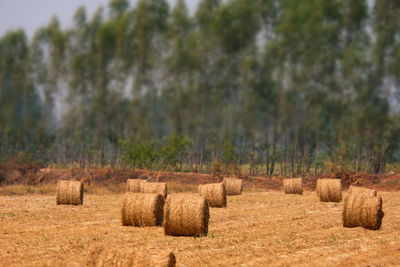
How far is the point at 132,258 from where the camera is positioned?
370 inches

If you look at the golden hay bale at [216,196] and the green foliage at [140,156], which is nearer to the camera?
the golden hay bale at [216,196]

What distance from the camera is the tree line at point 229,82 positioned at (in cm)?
5928

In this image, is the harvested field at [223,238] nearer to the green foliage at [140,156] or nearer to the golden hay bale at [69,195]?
the golden hay bale at [69,195]

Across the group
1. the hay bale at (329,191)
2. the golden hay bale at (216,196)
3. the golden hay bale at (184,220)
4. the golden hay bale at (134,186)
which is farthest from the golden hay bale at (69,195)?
the hay bale at (329,191)

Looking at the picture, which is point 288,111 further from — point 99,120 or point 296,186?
point 296,186

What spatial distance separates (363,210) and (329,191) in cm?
993

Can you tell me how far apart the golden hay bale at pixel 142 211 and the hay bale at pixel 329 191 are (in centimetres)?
1241

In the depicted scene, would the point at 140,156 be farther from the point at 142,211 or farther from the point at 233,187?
the point at 142,211

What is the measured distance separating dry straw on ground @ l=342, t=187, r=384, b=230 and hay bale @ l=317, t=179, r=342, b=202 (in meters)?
9.25

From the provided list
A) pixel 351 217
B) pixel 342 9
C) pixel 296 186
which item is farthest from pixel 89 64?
pixel 351 217

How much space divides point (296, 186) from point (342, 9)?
113 feet

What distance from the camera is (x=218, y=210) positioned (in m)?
23.3

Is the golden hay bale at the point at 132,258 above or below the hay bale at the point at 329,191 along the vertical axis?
below

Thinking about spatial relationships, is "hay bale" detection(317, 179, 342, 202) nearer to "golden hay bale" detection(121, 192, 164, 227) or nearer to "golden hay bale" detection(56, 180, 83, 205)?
"golden hay bale" detection(56, 180, 83, 205)
